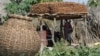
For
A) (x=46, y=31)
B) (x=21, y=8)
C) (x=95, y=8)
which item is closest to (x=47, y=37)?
(x=46, y=31)

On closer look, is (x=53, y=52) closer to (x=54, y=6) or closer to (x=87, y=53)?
(x=87, y=53)

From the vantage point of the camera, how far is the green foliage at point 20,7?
60.2ft

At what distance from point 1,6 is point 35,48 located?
445 inches

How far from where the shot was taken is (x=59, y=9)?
1755cm

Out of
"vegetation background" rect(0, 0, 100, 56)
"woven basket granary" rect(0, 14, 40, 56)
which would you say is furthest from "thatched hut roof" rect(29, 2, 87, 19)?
"woven basket granary" rect(0, 14, 40, 56)

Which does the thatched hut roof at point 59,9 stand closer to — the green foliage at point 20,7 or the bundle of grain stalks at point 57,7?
the bundle of grain stalks at point 57,7

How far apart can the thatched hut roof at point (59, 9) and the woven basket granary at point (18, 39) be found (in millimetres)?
6680

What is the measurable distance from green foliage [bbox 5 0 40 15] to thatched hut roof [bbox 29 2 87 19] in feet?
2.68

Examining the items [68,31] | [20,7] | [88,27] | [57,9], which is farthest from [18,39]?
[88,27]

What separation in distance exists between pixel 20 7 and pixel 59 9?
2285mm

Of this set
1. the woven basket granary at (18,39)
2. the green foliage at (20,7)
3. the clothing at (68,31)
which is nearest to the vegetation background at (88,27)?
the green foliage at (20,7)

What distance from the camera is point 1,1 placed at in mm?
22109

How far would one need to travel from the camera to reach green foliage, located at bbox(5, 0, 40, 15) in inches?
723

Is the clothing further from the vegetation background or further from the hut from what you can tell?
the hut
